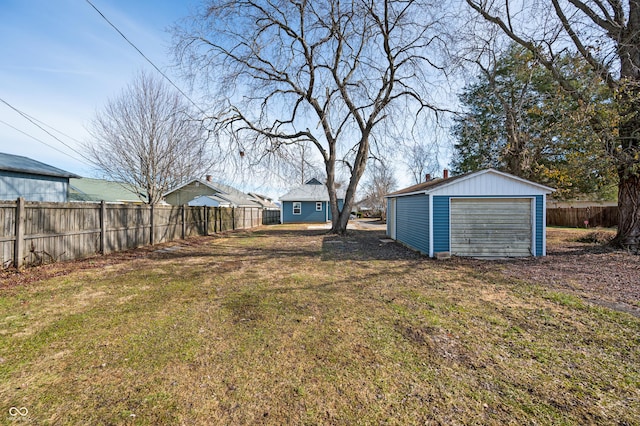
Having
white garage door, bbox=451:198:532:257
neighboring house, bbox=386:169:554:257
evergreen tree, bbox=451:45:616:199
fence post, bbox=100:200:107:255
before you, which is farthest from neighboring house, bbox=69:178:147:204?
evergreen tree, bbox=451:45:616:199

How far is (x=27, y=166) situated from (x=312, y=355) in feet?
48.4

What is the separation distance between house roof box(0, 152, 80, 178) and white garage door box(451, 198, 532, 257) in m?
15.6

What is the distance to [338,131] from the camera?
51.3 feet

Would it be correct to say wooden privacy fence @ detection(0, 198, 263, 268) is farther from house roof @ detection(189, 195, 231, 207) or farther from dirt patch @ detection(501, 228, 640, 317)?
dirt patch @ detection(501, 228, 640, 317)

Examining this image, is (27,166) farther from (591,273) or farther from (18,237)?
(591,273)

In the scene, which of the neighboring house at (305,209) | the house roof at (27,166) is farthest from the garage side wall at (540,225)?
the neighboring house at (305,209)

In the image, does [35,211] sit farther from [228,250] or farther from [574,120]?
[574,120]

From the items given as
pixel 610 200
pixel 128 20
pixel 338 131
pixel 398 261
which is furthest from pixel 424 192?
pixel 610 200

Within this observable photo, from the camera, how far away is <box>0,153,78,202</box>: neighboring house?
10.8 metres

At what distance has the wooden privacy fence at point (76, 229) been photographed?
579 centimetres

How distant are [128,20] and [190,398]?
10.4 meters

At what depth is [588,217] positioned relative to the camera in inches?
779

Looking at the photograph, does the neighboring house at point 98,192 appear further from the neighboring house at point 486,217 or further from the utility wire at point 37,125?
the neighboring house at point 486,217

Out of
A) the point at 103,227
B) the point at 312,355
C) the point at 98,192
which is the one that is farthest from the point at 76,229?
the point at 98,192
